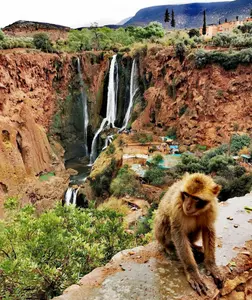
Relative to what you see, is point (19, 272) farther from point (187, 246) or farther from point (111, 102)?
point (111, 102)

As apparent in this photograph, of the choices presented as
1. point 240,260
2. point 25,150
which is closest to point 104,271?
point 240,260

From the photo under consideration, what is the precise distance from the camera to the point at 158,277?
Answer: 4461 mm

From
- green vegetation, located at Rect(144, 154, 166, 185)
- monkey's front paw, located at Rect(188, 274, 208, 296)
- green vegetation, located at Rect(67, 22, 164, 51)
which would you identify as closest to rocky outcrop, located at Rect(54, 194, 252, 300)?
monkey's front paw, located at Rect(188, 274, 208, 296)

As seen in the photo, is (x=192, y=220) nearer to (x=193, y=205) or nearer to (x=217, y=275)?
(x=193, y=205)

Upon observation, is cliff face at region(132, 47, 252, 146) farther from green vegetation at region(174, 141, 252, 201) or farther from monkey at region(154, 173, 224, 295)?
monkey at region(154, 173, 224, 295)

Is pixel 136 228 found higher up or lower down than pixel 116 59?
lower down

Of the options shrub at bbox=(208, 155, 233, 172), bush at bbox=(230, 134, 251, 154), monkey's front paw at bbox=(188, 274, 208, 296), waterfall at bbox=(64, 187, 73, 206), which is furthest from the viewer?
waterfall at bbox=(64, 187, 73, 206)

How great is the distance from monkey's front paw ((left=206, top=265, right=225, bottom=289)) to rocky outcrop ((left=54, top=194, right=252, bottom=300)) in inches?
2.6

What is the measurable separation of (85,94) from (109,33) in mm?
15559

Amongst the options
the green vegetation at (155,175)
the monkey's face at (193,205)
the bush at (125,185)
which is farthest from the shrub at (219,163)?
the monkey's face at (193,205)

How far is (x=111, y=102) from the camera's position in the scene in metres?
33.9

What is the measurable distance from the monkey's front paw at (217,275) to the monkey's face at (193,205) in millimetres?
881

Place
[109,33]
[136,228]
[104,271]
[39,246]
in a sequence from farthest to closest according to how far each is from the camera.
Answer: [109,33], [136,228], [39,246], [104,271]

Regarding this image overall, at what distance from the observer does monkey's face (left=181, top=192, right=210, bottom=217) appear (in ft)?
12.9
